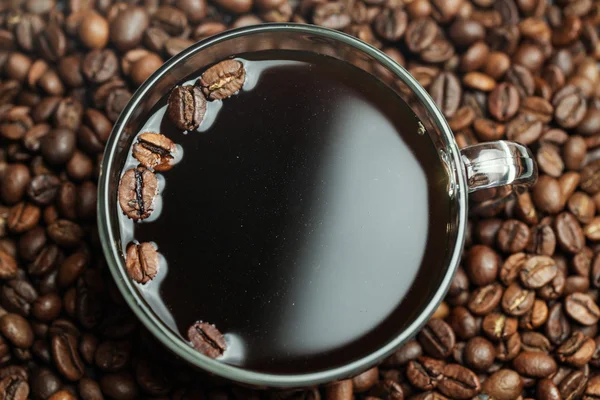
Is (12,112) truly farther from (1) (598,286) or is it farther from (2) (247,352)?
(1) (598,286)

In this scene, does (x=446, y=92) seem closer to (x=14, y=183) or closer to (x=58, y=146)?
(x=58, y=146)

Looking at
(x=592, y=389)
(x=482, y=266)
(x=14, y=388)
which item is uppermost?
(x=482, y=266)

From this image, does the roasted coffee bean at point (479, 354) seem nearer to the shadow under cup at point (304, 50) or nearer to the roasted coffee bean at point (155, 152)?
the shadow under cup at point (304, 50)

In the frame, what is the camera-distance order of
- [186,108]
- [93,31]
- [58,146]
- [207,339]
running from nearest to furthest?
[207,339]
[186,108]
[58,146]
[93,31]

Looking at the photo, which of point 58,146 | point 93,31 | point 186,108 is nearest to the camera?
point 186,108

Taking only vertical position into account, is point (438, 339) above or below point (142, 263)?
below

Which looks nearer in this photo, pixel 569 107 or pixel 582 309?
pixel 582 309

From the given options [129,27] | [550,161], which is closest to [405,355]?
[550,161]
